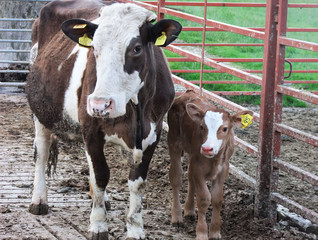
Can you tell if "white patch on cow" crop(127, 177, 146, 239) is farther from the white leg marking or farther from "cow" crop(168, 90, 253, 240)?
the white leg marking

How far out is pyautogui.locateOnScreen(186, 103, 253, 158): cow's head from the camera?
17.5 ft

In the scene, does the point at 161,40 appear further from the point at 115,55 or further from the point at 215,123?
the point at 215,123

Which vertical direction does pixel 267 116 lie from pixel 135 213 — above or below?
above

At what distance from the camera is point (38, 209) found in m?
5.96

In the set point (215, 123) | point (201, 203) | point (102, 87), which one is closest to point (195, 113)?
point (215, 123)

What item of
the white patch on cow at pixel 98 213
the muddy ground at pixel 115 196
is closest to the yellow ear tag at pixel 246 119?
the muddy ground at pixel 115 196

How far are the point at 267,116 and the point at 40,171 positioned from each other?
7.20 feet

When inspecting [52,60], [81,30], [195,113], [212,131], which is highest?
[81,30]

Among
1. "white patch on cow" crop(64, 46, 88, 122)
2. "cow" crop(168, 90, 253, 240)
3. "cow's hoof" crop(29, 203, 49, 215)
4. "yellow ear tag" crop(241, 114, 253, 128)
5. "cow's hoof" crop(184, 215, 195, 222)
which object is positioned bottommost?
"cow's hoof" crop(184, 215, 195, 222)

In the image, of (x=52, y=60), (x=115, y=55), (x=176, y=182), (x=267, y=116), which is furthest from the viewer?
(x=52, y=60)

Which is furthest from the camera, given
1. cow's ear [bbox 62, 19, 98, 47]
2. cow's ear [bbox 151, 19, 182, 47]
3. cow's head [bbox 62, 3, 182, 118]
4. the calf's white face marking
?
the calf's white face marking

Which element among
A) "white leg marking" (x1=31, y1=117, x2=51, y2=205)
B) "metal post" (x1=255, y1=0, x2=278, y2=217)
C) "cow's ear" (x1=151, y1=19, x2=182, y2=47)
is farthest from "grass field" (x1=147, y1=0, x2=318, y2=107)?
"cow's ear" (x1=151, y1=19, x2=182, y2=47)

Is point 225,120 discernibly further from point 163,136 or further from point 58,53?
point 163,136

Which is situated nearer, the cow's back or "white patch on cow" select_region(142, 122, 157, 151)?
"white patch on cow" select_region(142, 122, 157, 151)
